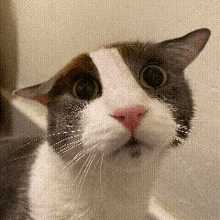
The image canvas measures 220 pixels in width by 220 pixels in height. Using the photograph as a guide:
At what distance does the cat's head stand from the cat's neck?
58 mm

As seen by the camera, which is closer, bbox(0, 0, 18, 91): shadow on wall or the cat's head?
the cat's head

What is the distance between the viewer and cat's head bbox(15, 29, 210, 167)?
0.33 metres

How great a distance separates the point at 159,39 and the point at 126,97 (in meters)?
0.13

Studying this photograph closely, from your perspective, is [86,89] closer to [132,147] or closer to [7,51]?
[132,147]

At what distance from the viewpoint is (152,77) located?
0.37m

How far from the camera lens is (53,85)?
40 cm

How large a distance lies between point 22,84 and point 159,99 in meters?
0.29

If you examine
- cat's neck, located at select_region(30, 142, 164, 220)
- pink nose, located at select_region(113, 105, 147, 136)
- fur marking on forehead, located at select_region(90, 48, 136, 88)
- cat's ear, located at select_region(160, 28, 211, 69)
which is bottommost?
cat's neck, located at select_region(30, 142, 164, 220)

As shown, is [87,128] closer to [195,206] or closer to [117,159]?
[117,159]

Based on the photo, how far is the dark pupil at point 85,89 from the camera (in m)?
0.37

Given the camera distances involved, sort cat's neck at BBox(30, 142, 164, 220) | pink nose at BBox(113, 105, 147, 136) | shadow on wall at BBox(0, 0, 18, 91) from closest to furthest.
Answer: pink nose at BBox(113, 105, 147, 136) → cat's neck at BBox(30, 142, 164, 220) → shadow on wall at BBox(0, 0, 18, 91)

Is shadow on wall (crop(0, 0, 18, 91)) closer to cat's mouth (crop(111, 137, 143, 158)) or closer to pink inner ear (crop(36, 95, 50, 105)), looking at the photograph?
pink inner ear (crop(36, 95, 50, 105))

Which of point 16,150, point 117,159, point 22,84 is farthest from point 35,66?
point 117,159

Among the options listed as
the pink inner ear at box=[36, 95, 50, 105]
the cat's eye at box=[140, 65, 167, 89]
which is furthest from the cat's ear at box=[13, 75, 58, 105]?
Answer: the cat's eye at box=[140, 65, 167, 89]
